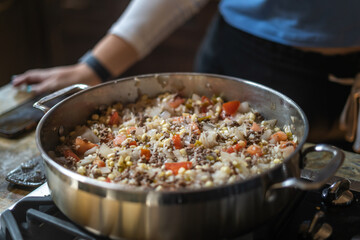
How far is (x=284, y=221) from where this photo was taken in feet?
2.90

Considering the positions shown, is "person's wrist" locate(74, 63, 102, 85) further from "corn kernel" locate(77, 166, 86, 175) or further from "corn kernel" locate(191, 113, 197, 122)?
"corn kernel" locate(77, 166, 86, 175)

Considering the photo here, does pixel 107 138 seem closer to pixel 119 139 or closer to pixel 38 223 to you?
pixel 119 139

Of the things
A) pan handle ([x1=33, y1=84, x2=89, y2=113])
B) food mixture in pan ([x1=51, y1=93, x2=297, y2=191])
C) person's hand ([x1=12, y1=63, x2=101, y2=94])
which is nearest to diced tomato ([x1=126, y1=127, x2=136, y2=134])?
food mixture in pan ([x1=51, y1=93, x2=297, y2=191])

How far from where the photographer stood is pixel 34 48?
4.21 meters

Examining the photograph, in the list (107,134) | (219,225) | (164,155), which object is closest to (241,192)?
(219,225)

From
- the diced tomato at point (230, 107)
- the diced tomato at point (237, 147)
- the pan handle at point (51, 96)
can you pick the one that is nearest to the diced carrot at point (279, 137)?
the diced tomato at point (237, 147)

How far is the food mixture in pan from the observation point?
88 centimetres

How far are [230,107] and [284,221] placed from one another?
0.50m

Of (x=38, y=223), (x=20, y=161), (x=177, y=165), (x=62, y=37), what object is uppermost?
(x=177, y=165)

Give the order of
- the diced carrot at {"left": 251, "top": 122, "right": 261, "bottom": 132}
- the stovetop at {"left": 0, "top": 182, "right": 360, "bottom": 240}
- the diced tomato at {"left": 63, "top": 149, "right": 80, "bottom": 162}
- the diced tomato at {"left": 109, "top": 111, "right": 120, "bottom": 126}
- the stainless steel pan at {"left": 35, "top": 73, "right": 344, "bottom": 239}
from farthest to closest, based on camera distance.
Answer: the diced tomato at {"left": 109, "top": 111, "right": 120, "bottom": 126}, the diced carrot at {"left": 251, "top": 122, "right": 261, "bottom": 132}, the diced tomato at {"left": 63, "top": 149, "right": 80, "bottom": 162}, the stovetop at {"left": 0, "top": 182, "right": 360, "bottom": 240}, the stainless steel pan at {"left": 35, "top": 73, "right": 344, "bottom": 239}

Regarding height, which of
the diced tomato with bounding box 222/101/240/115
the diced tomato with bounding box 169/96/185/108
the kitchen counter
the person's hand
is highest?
the diced tomato with bounding box 222/101/240/115

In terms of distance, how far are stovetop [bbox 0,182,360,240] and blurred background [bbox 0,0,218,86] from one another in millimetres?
2755

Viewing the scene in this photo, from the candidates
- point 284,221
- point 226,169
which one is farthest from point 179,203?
point 284,221

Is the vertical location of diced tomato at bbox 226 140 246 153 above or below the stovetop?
above
